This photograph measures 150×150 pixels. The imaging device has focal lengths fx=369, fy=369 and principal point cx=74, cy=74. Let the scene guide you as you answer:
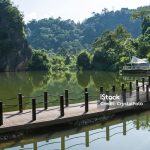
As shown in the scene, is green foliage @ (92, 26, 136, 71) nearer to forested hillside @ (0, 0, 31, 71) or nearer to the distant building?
the distant building

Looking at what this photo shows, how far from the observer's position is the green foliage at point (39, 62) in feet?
327

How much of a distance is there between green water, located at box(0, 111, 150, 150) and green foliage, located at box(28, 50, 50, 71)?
78.9 m

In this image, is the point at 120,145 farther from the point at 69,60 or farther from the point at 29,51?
the point at 69,60

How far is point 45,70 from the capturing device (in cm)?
9912

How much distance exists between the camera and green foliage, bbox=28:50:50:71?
327 feet

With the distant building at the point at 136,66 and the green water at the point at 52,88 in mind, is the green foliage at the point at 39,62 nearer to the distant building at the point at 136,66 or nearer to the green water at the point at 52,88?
the distant building at the point at 136,66

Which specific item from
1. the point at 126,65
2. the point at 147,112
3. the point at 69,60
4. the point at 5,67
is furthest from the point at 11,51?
the point at 147,112

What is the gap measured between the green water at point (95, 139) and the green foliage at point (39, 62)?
259ft

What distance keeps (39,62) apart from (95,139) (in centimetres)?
8282

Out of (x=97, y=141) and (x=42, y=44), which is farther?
(x=42, y=44)

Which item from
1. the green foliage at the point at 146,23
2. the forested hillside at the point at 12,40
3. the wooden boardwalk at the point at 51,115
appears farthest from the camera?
the forested hillside at the point at 12,40

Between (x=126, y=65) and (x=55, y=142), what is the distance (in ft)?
192

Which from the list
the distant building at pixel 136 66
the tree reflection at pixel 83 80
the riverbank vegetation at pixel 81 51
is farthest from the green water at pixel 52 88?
the riverbank vegetation at pixel 81 51

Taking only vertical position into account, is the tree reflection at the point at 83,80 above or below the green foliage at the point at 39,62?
below
